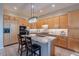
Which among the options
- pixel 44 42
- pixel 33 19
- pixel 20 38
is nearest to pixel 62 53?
pixel 44 42

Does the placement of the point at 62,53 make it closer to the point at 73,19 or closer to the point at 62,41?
the point at 62,41

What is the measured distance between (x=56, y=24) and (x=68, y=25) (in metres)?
0.40

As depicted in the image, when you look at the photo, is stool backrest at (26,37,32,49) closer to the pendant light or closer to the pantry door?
the pantry door

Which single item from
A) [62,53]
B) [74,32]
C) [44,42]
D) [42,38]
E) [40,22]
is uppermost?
[40,22]

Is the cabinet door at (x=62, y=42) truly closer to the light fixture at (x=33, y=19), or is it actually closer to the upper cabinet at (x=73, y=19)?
the upper cabinet at (x=73, y=19)

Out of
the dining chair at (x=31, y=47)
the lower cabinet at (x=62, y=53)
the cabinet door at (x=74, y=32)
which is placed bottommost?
the lower cabinet at (x=62, y=53)

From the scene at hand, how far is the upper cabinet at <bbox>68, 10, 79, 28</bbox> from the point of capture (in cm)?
290

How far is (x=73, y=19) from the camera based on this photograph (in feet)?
10.3

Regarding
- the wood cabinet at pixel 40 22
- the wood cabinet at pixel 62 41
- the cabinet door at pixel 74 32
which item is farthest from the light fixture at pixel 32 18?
the cabinet door at pixel 74 32

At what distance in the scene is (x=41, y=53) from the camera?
263cm

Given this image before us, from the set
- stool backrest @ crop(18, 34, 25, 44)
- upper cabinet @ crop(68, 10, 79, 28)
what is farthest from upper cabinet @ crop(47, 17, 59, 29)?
stool backrest @ crop(18, 34, 25, 44)

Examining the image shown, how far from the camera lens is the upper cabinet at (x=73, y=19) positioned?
9.53ft

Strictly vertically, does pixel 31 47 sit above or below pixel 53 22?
below

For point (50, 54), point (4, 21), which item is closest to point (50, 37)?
point (50, 54)
